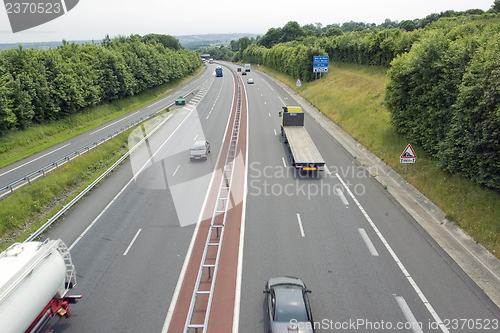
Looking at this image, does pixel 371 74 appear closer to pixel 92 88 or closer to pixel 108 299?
pixel 92 88

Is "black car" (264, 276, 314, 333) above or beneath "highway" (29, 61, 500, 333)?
above

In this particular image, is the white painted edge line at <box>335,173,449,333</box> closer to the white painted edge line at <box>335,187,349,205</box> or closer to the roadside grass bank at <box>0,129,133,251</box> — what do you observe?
the white painted edge line at <box>335,187,349,205</box>

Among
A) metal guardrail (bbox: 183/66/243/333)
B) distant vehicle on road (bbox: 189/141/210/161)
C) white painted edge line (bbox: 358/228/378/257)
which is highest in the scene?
distant vehicle on road (bbox: 189/141/210/161)

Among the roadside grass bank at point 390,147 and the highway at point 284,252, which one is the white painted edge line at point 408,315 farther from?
the roadside grass bank at point 390,147

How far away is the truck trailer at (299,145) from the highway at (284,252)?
104cm

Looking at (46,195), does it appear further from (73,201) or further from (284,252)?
(284,252)

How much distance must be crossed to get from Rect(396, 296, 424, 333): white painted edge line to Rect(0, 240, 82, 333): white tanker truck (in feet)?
39.2

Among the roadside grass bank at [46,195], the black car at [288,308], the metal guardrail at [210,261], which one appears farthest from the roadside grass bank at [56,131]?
the black car at [288,308]

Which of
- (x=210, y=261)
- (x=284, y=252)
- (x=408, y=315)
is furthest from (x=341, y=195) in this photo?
(x=210, y=261)

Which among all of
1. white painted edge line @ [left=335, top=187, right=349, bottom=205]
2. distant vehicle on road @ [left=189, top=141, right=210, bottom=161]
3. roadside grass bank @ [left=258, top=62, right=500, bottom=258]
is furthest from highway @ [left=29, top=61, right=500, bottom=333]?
roadside grass bank @ [left=258, top=62, right=500, bottom=258]

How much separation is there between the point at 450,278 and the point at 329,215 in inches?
254

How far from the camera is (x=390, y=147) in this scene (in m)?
25.6

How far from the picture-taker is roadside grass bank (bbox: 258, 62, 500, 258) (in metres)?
15.5

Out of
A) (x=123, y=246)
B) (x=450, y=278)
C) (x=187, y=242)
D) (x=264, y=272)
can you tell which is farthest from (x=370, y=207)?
(x=123, y=246)
